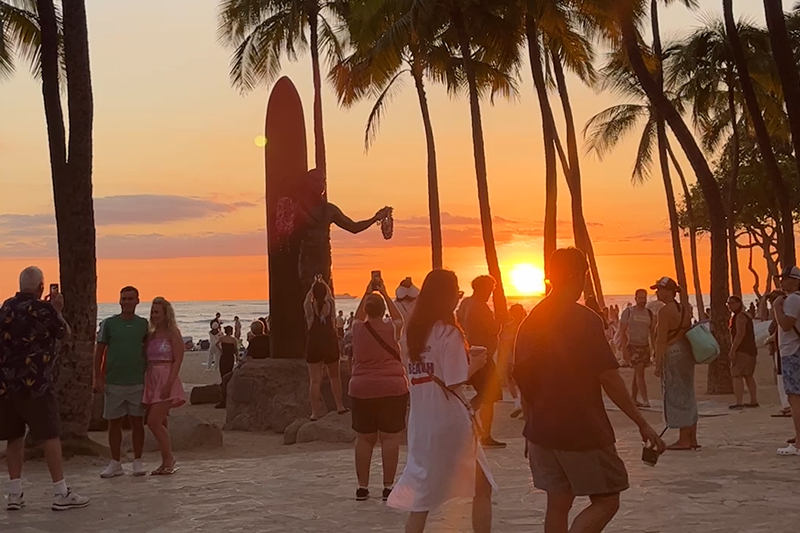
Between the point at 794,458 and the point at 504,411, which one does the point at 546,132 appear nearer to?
the point at 504,411

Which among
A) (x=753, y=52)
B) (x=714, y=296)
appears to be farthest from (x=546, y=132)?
(x=753, y=52)

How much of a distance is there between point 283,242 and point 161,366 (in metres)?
6.61

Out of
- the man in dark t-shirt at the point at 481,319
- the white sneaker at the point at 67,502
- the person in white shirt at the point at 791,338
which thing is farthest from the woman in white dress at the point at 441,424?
the person in white shirt at the point at 791,338

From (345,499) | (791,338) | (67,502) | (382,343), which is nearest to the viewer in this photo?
(382,343)

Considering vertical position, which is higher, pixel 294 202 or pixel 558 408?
pixel 294 202

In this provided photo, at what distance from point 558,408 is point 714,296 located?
15555 millimetres

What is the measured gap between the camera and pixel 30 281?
793cm

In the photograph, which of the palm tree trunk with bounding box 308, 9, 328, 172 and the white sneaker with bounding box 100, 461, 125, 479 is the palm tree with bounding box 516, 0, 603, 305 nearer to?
the palm tree trunk with bounding box 308, 9, 328, 172

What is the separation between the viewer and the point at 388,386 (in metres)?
7.87

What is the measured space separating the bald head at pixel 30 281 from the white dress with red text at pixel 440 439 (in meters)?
3.95

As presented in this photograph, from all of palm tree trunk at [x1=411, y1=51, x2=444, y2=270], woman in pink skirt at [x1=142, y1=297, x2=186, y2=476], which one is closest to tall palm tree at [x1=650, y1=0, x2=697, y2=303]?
palm tree trunk at [x1=411, y1=51, x2=444, y2=270]

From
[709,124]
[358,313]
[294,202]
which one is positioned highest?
[709,124]

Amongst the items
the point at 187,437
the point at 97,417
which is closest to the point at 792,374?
the point at 187,437

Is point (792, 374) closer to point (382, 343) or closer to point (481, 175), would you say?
point (382, 343)
